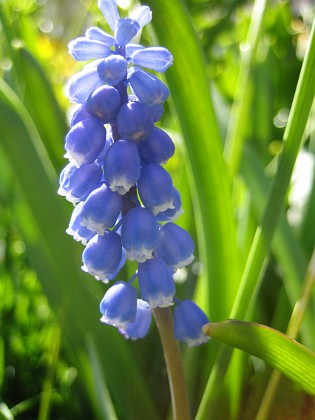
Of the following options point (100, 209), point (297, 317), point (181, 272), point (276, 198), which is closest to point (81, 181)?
point (100, 209)

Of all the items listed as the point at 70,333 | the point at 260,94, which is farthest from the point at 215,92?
the point at 70,333

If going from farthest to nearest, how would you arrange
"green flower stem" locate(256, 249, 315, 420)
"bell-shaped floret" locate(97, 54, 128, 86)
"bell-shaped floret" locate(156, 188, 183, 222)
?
"green flower stem" locate(256, 249, 315, 420), "bell-shaped floret" locate(156, 188, 183, 222), "bell-shaped floret" locate(97, 54, 128, 86)

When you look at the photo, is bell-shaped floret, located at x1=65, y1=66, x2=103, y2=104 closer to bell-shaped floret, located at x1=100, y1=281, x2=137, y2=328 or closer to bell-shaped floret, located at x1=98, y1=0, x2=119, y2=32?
bell-shaped floret, located at x1=98, y1=0, x2=119, y2=32

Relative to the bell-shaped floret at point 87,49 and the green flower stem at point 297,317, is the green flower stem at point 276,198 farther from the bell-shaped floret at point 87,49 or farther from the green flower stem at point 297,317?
the bell-shaped floret at point 87,49

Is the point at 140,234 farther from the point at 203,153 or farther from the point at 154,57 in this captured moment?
the point at 203,153

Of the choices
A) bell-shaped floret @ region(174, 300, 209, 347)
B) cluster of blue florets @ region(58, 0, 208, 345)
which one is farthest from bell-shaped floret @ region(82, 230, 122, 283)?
bell-shaped floret @ region(174, 300, 209, 347)

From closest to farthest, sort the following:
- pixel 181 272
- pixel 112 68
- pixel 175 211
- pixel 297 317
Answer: pixel 112 68, pixel 175 211, pixel 297 317, pixel 181 272

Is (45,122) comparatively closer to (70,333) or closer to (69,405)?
(70,333)
